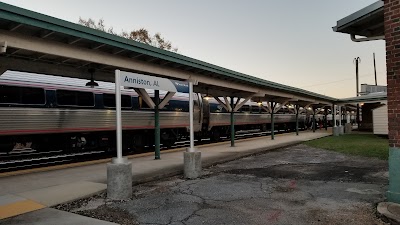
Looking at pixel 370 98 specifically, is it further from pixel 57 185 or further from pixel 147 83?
pixel 57 185

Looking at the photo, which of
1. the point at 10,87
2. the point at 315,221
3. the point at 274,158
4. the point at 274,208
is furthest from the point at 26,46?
the point at 274,158

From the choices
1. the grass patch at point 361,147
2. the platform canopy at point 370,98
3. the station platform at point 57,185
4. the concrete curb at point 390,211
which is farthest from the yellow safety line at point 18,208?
the platform canopy at point 370,98

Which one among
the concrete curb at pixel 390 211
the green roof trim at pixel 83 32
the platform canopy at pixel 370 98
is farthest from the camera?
the platform canopy at pixel 370 98

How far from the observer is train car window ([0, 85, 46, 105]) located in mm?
11672

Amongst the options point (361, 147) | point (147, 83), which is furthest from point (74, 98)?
point (361, 147)

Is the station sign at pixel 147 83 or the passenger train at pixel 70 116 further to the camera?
the passenger train at pixel 70 116

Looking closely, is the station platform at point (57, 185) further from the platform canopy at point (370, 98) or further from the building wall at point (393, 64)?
the platform canopy at point (370, 98)

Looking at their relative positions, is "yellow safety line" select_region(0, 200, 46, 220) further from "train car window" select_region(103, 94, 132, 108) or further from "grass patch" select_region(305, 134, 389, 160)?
"grass patch" select_region(305, 134, 389, 160)

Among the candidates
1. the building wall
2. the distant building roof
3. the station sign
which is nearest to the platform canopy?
the distant building roof

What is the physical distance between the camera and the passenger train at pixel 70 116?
11953 mm

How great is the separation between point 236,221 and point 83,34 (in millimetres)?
5565

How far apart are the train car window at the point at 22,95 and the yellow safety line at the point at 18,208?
6646 mm

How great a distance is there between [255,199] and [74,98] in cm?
974

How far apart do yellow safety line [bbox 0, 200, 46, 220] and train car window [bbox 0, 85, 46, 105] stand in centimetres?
665
